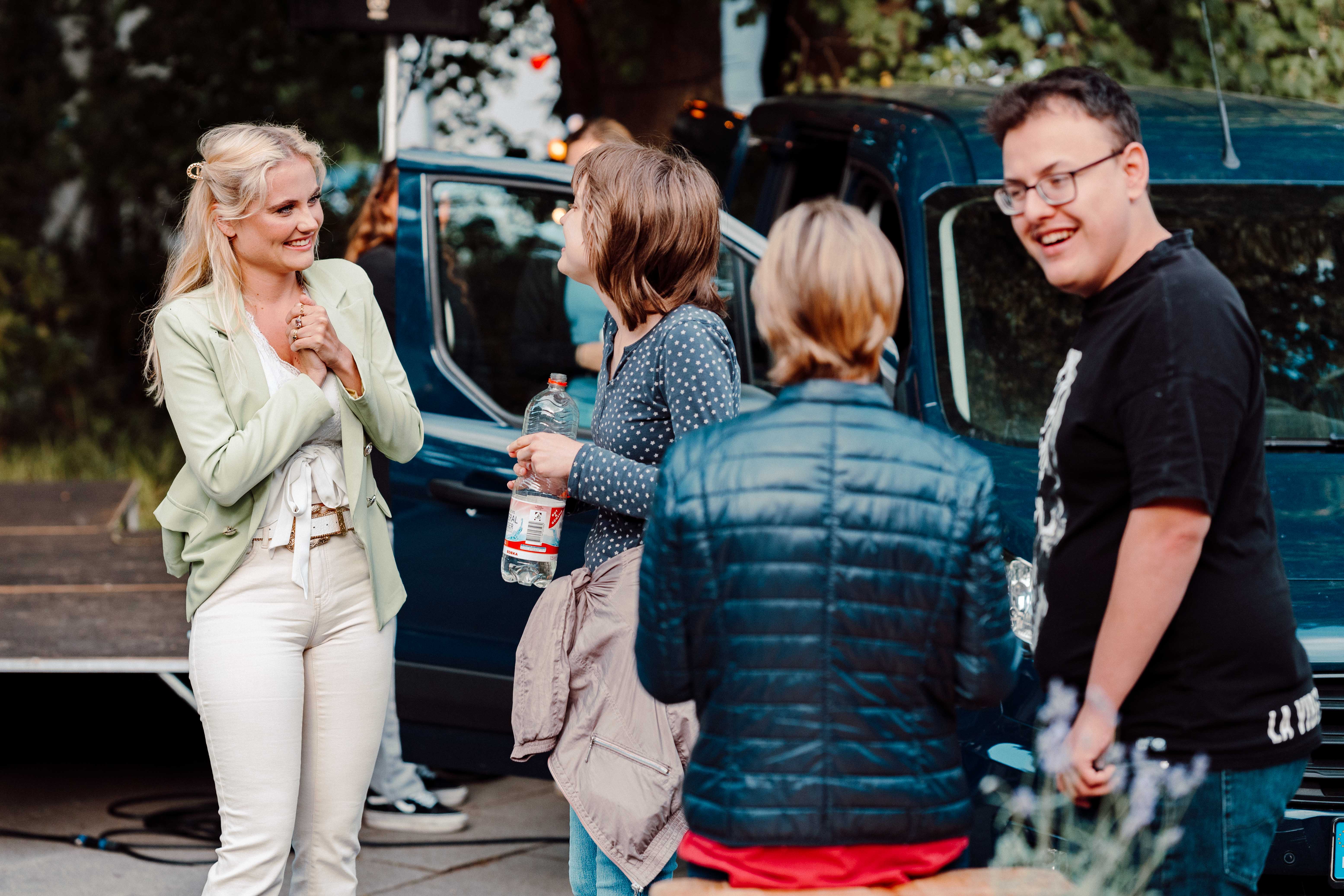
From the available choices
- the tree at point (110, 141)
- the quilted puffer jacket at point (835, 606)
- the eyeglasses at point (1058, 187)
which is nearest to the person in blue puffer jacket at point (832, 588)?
the quilted puffer jacket at point (835, 606)

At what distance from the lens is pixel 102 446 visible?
10695 mm

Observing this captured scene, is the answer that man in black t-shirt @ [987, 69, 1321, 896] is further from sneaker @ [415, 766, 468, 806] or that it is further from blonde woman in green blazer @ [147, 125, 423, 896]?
sneaker @ [415, 766, 468, 806]

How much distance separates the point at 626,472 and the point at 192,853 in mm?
2634

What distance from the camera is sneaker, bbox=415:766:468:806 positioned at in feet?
15.8

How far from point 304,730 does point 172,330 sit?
0.87m

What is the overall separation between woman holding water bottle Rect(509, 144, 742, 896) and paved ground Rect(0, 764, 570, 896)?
5.32 feet

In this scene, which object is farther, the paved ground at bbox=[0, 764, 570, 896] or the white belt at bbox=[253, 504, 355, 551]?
the paved ground at bbox=[0, 764, 570, 896]

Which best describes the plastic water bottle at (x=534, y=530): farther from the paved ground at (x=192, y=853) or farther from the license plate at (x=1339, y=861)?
the license plate at (x=1339, y=861)

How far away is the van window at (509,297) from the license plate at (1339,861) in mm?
2121

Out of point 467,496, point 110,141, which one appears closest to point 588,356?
point 467,496

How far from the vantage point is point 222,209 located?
9.44ft

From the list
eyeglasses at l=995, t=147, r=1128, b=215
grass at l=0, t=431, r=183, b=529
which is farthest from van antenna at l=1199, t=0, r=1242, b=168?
grass at l=0, t=431, r=183, b=529

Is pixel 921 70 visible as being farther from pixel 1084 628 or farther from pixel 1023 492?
pixel 1084 628

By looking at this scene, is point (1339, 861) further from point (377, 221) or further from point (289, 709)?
point (377, 221)
